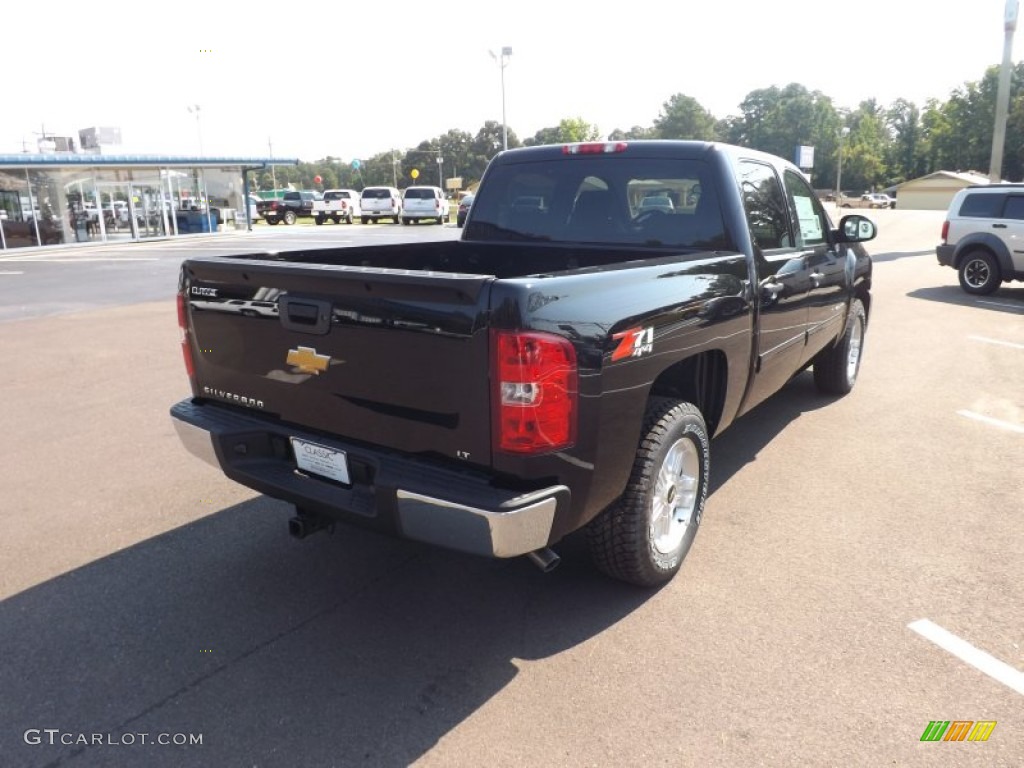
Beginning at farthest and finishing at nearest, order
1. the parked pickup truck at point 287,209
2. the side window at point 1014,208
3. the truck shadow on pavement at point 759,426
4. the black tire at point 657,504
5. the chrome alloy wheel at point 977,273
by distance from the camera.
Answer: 1. the parked pickup truck at point 287,209
2. the chrome alloy wheel at point 977,273
3. the side window at point 1014,208
4. the truck shadow on pavement at point 759,426
5. the black tire at point 657,504

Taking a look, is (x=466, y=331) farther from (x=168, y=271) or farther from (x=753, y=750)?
(x=168, y=271)

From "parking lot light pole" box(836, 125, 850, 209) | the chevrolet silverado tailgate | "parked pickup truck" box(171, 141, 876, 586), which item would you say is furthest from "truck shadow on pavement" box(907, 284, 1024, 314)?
"parking lot light pole" box(836, 125, 850, 209)

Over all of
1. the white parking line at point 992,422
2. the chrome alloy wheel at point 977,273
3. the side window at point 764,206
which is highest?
the side window at point 764,206

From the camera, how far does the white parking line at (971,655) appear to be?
2.73 meters

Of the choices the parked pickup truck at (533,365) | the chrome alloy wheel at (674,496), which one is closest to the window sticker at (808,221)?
the parked pickup truck at (533,365)

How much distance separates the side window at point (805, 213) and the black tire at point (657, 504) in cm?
213

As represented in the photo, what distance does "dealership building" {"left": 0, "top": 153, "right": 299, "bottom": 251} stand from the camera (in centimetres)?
2642

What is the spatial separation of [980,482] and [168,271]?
17.6 metres

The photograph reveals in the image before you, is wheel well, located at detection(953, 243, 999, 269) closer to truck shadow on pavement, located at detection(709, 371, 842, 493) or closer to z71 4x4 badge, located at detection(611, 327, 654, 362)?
truck shadow on pavement, located at detection(709, 371, 842, 493)

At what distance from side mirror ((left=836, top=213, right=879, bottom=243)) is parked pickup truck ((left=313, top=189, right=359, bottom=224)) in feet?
119

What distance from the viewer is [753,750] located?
2371mm

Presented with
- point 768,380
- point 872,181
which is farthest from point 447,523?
point 872,181

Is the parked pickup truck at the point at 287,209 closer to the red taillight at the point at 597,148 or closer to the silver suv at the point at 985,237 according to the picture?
the silver suv at the point at 985,237

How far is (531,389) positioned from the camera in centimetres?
245
